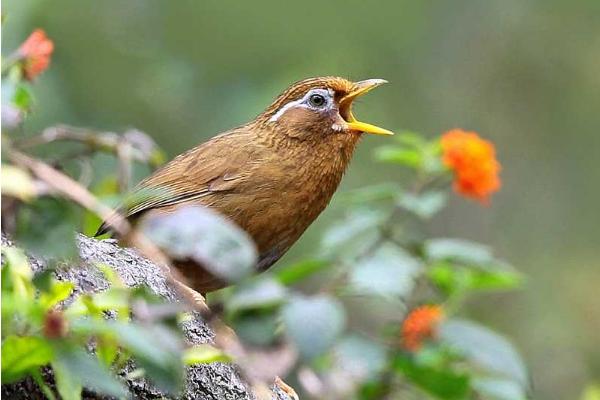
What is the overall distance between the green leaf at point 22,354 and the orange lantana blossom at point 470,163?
7.80ft

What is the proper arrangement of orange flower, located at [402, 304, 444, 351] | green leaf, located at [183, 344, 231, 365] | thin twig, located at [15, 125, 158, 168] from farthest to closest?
1. orange flower, located at [402, 304, 444, 351]
2. thin twig, located at [15, 125, 158, 168]
3. green leaf, located at [183, 344, 231, 365]

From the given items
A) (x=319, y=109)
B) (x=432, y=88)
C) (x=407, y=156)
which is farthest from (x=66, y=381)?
(x=432, y=88)

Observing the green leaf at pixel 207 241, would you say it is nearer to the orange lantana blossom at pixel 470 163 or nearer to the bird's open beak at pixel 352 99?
the orange lantana blossom at pixel 470 163

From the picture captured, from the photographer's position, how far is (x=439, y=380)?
157 inches

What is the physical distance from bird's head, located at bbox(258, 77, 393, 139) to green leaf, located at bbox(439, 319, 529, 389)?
1.01 metres

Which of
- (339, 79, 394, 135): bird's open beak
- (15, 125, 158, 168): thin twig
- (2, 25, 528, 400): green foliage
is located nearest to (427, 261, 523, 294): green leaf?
(2, 25, 528, 400): green foliage

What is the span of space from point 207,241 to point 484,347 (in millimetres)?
2143

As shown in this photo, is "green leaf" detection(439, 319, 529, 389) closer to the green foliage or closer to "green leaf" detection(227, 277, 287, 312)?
the green foliage

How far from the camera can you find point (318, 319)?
2.21 meters

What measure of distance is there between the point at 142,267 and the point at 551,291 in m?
5.75

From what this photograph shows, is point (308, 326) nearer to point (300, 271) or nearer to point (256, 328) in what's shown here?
point (256, 328)

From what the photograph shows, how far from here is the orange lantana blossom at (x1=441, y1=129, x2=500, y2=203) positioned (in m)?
4.38

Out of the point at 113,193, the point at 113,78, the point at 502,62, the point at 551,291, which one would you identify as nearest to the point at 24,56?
the point at 113,193

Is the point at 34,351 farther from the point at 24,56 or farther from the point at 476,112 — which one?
the point at 476,112
